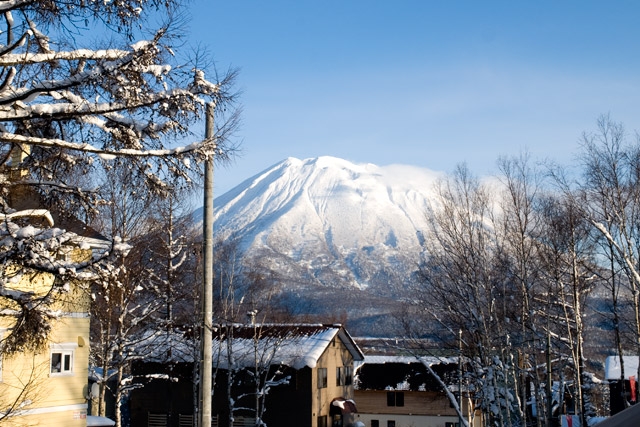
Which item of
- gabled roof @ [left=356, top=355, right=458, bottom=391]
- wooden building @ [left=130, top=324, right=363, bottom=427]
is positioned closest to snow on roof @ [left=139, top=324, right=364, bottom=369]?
wooden building @ [left=130, top=324, right=363, bottom=427]

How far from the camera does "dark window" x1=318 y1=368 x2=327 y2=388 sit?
3394cm

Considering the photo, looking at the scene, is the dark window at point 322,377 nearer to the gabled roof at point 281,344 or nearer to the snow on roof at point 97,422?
the gabled roof at point 281,344

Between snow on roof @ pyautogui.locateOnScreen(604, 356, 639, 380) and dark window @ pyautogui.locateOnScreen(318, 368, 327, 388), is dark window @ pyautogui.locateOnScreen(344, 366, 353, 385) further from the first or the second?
snow on roof @ pyautogui.locateOnScreen(604, 356, 639, 380)

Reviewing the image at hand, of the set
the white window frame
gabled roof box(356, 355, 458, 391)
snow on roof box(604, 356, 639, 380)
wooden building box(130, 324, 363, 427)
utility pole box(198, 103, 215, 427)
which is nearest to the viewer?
utility pole box(198, 103, 215, 427)

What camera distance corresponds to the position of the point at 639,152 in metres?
21.1

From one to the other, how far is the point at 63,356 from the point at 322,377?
1799 centimetres

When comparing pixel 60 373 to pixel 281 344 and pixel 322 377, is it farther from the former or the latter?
pixel 322 377

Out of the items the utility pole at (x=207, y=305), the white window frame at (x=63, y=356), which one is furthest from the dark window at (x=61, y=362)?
the utility pole at (x=207, y=305)

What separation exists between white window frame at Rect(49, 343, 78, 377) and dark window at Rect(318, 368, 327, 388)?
17025 millimetres

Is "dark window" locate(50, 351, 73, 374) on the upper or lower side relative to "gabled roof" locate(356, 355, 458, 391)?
upper

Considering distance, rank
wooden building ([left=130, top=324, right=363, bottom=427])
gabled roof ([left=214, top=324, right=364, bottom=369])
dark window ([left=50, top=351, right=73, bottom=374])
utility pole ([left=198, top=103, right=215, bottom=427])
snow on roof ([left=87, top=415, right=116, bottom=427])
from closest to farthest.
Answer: utility pole ([left=198, top=103, right=215, bottom=427]), dark window ([left=50, top=351, right=73, bottom=374]), snow on roof ([left=87, top=415, right=116, bottom=427]), gabled roof ([left=214, top=324, right=364, bottom=369]), wooden building ([left=130, top=324, right=363, bottom=427])

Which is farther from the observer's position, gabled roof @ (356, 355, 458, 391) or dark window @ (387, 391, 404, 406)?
dark window @ (387, 391, 404, 406)

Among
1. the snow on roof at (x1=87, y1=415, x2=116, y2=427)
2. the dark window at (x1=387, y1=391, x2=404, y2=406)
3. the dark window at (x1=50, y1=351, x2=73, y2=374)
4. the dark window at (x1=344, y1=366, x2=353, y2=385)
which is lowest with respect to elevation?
the dark window at (x1=387, y1=391, x2=404, y2=406)

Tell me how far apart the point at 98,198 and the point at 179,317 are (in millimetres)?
29149
